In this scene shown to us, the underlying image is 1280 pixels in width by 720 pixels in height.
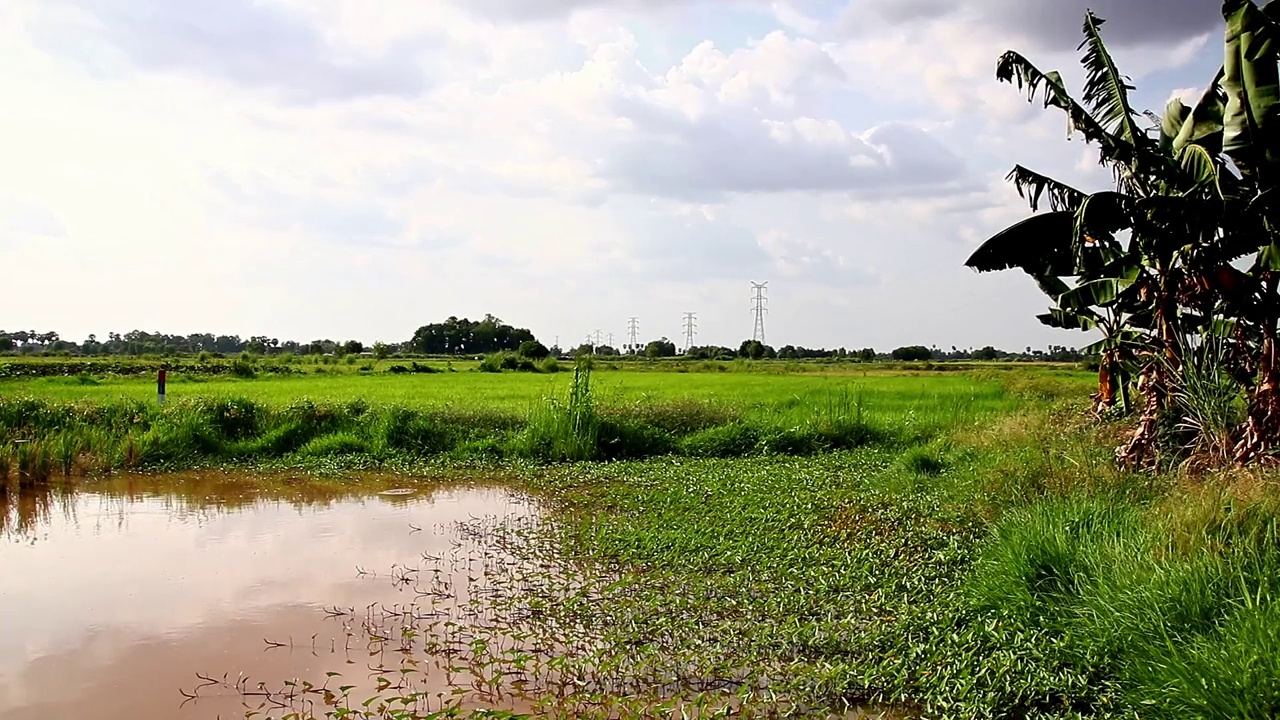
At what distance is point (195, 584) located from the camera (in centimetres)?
653

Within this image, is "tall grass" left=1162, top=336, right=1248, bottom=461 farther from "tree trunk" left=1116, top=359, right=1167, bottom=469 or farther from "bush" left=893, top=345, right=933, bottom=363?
"bush" left=893, top=345, right=933, bottom=363

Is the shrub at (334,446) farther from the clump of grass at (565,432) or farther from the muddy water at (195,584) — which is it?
the clump of grass at (565,432)

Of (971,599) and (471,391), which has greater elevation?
(471,391)

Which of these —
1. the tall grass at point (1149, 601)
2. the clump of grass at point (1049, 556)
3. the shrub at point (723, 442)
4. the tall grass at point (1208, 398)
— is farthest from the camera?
the shrub at point (723, 442)

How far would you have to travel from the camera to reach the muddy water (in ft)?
15.3

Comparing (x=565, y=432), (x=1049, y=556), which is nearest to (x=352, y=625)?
(x=1049, y=556)

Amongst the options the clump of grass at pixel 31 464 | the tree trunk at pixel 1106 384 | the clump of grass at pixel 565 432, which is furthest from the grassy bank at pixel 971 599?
the clump of grass at pixel 31 464

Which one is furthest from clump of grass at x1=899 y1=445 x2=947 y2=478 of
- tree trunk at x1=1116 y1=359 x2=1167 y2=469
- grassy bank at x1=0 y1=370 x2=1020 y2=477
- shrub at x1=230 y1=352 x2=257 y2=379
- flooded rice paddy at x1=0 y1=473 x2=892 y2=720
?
shrub at x1=230 y1=352 x2=257 y2=379

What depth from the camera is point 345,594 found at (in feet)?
20.4

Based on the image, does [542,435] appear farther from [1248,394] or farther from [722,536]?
[1248,394]

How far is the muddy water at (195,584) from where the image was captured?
4.67m

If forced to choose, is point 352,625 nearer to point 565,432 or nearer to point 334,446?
point 565,432

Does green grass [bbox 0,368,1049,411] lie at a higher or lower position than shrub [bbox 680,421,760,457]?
higher

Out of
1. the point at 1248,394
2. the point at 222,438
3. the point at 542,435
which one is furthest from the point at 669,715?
the point at 222,438
